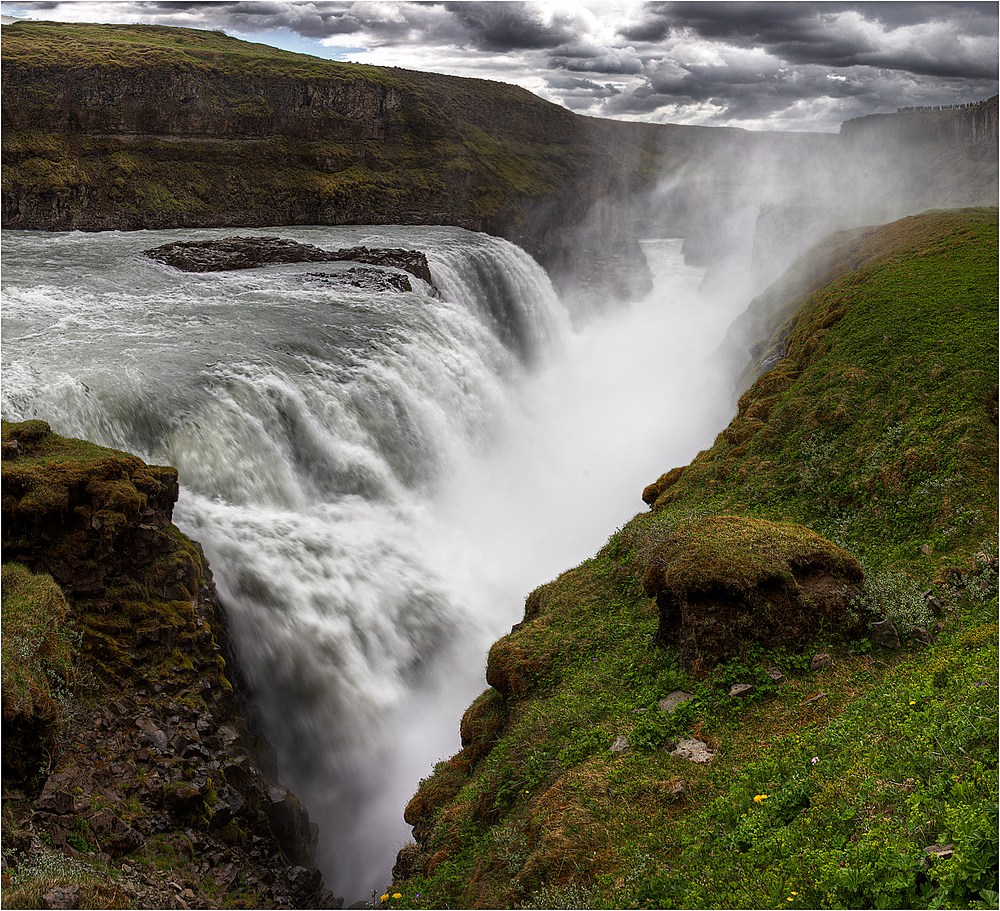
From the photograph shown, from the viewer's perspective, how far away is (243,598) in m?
17.6

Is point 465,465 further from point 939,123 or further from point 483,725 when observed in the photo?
point 939,123

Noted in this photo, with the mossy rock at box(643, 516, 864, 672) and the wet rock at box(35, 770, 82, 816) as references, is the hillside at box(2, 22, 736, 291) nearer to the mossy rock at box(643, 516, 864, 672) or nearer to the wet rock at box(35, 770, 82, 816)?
the wet rock at box(35, 770, 82, 816)

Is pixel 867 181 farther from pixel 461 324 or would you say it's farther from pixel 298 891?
pixel 298 891

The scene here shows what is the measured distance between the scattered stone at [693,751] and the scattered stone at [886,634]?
11.2ft

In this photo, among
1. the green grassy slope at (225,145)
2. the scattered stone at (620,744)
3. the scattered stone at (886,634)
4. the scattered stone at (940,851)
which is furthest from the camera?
the green grassy slope at (225,145)

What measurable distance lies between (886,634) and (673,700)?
337cm

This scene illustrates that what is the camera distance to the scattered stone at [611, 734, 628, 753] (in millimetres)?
11289

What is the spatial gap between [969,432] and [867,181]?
317 feet

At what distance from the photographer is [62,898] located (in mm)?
8766

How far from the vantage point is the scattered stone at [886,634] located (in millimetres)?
11992

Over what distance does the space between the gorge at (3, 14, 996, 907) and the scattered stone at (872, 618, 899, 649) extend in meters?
0.26

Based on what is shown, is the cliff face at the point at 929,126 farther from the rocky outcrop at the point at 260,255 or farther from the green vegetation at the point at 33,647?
the green vegetation at the point at 33,647

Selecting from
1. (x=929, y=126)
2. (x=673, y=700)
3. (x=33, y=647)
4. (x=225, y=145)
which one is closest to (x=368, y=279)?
(x=33, y=647)

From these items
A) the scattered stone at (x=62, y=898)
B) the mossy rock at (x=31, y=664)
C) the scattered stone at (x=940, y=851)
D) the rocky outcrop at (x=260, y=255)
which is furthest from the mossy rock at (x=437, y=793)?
the rocky outcrop at (x=260, y=255)
